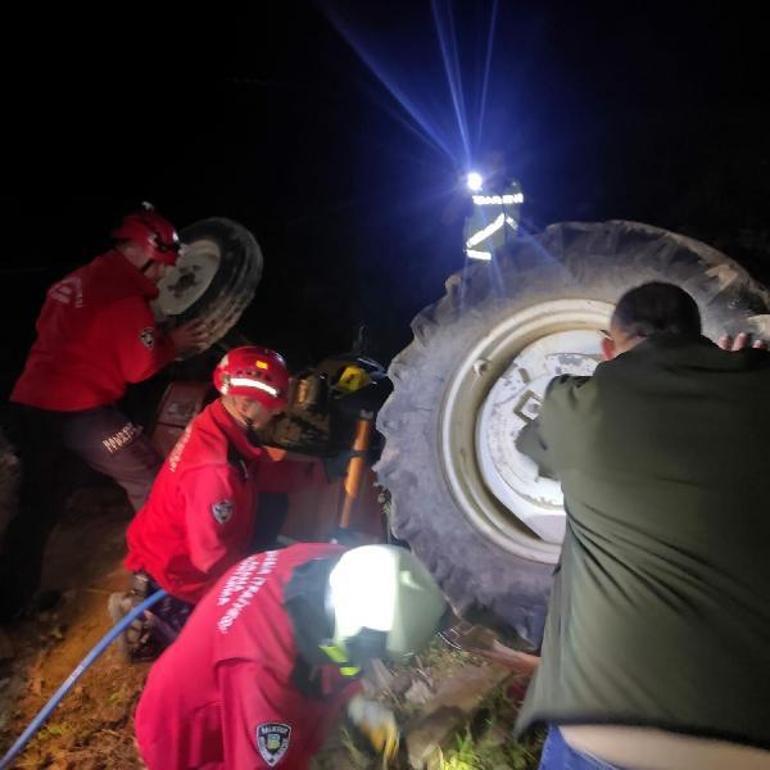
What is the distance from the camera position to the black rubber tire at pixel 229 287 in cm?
448

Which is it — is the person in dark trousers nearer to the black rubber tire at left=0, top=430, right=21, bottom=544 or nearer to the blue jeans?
the blue jeans

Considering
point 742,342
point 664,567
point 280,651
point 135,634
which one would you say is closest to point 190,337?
point 135,634

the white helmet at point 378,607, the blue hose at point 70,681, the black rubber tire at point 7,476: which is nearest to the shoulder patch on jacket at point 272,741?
the white helmet at point 378,607

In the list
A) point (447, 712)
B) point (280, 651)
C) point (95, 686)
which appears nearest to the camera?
point (280, 651)

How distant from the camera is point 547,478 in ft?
6.50

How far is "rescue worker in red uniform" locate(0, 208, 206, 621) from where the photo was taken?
411 centimetres

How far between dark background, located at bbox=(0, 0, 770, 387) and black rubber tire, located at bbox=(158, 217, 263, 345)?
1506mm

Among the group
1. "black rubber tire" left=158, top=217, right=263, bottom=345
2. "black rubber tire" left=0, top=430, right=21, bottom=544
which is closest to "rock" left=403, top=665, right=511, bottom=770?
"black rubber tire" left=158, top=217, right=263, bottom=345

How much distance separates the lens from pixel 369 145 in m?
7.71

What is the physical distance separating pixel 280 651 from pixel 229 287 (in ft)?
10.6

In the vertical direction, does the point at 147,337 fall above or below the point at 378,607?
above

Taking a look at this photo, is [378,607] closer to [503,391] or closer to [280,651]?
[280,651]

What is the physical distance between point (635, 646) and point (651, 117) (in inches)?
167

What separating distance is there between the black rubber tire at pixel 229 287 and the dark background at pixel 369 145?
1506mm
